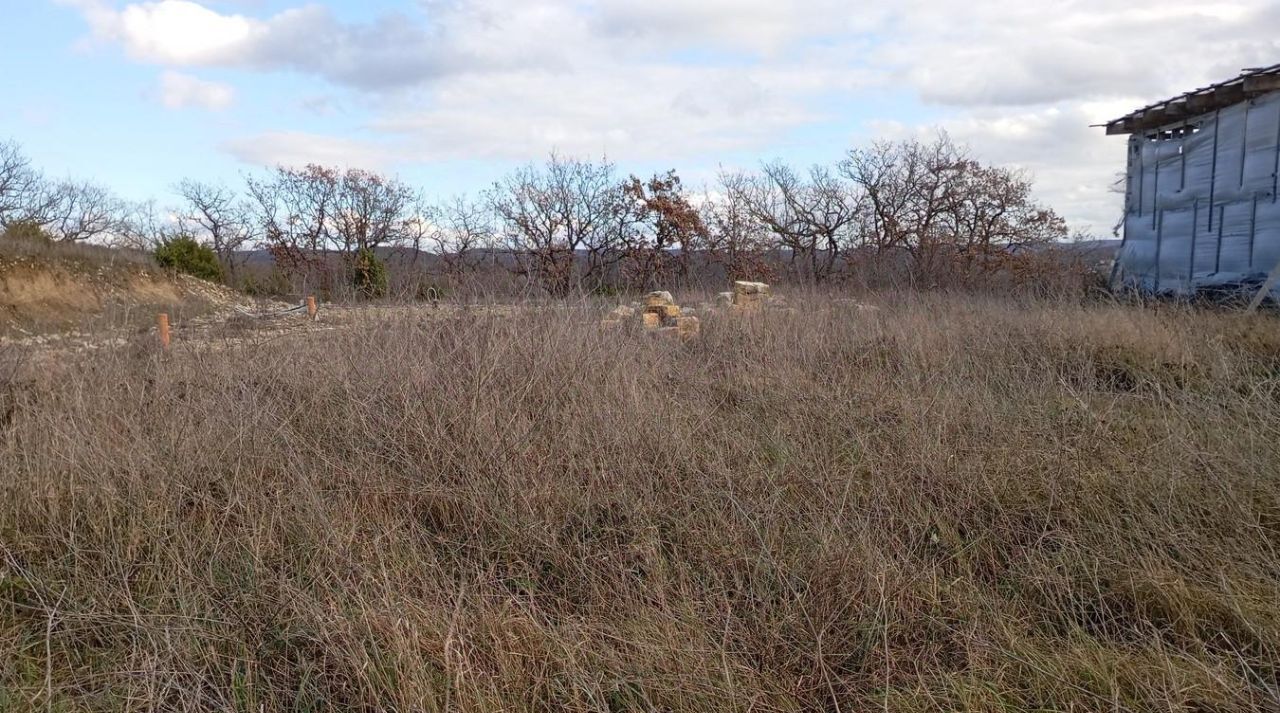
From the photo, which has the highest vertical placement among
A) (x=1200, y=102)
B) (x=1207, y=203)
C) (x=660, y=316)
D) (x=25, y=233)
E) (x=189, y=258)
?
(x=1200, y=102)

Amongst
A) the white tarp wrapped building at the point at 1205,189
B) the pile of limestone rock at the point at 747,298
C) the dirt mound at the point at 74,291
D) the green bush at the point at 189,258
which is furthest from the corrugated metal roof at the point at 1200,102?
the green bush at the point at 189,258

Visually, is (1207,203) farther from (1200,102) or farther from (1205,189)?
(1200,102)

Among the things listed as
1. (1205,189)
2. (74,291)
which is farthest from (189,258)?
(1205,189)

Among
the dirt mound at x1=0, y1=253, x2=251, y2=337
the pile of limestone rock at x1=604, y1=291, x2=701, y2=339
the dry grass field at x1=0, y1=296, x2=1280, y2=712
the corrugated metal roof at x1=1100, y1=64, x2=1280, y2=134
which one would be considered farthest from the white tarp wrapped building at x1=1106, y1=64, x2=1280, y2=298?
the dirt mound at x1=0, y1=253, x2=251, y2=337

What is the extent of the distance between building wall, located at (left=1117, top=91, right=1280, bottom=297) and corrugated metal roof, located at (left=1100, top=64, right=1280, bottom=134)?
191mm

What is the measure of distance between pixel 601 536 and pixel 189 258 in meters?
22.1

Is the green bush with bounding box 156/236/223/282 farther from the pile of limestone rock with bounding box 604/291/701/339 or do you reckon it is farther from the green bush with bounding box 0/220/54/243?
the pile of limestone rock with bounding box 604/291/701/339

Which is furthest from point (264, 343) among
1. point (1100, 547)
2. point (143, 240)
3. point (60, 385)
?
point (143, 240)

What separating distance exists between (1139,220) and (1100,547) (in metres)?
13.8

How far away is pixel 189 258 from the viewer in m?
22.1

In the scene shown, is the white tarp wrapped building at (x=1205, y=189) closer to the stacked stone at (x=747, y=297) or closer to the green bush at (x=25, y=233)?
the stacked stone at (x=747, y=297)

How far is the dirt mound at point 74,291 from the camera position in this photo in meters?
15.3

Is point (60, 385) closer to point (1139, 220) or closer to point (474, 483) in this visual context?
point (474, 483)

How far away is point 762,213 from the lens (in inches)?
757
